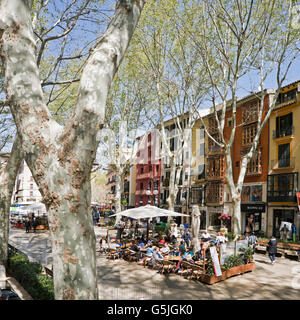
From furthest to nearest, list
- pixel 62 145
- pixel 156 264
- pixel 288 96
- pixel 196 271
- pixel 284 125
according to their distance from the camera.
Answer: pixel 284 125 < pixel 288 96 < pixel 156 264 < pixel 196 271 < pixel 62 145

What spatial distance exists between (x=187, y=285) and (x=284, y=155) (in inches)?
792

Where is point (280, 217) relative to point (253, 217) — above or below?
above

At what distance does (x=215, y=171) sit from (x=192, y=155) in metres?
5.49

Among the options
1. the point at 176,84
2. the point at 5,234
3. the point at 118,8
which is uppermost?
the point at 176,84

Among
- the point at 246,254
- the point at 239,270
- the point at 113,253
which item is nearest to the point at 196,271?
the point at 239,270

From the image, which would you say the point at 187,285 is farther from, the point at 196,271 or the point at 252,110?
the point at 252,110

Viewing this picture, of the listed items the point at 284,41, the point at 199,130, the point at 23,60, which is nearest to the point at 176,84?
the point at 284,41

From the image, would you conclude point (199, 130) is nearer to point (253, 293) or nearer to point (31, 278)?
point (253, 293)

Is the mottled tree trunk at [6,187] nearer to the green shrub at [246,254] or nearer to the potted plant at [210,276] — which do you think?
the potted plant at [210,276]

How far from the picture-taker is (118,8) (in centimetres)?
434

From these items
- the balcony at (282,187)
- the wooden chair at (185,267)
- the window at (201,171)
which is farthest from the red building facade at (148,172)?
the wooden chair at (185,267)

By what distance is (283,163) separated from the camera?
26.8 m

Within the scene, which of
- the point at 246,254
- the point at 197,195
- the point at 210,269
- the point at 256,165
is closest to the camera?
the point at 210,269

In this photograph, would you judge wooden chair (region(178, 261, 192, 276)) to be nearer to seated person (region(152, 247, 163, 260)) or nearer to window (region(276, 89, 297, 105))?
seated person (region(152, 247, 163, 260))
